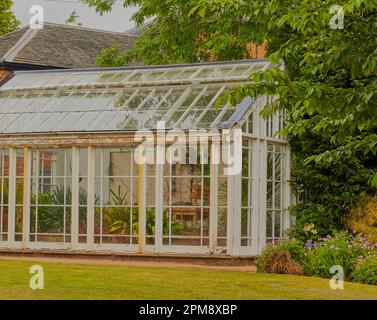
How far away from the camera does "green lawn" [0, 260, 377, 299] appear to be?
12773mm

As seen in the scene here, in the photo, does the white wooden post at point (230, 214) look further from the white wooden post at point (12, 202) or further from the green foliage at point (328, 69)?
the green foliage at point (328, 69)

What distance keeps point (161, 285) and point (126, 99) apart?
7.98 meters

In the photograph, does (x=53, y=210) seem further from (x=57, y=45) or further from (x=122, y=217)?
(x=57, y=45)

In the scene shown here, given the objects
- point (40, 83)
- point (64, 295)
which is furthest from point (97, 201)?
point (64, 295)

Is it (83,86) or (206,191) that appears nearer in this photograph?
(206,191)

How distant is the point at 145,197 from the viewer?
771 inches

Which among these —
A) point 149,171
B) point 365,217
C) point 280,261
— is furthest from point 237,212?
point 365,217

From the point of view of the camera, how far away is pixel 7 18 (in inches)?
1721

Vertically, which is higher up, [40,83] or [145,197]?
[40,83]

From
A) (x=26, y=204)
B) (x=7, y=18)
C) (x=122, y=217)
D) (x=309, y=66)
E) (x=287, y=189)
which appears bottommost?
(x=122, y=217)

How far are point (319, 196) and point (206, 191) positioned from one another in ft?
9.06

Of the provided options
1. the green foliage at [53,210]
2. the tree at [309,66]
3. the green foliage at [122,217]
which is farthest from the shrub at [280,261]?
the green foliage at [53,210]

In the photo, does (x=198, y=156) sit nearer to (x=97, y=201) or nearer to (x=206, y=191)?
(x=206, y=191)

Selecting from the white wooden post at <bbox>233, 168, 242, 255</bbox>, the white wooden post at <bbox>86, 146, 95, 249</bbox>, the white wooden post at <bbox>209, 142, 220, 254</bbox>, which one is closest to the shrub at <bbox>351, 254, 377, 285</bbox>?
the white wooden post at <bbox>233, 168, 242, 255</bbox>
